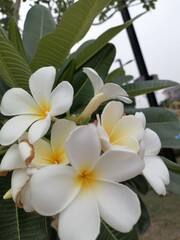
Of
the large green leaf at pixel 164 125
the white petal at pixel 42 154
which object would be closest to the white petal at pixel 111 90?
the white petal at pixel 42 154

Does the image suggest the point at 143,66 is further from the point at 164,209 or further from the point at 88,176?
the point at 88,176

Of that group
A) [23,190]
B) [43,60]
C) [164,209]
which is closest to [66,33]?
[43,60]

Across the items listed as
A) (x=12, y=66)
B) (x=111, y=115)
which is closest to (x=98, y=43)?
(x=12, y=66)

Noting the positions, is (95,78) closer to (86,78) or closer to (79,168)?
(79,168)

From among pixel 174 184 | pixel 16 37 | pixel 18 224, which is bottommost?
pixel 174 184

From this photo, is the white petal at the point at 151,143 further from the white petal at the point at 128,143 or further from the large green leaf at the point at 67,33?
the large green leaf at the point at 67,33
